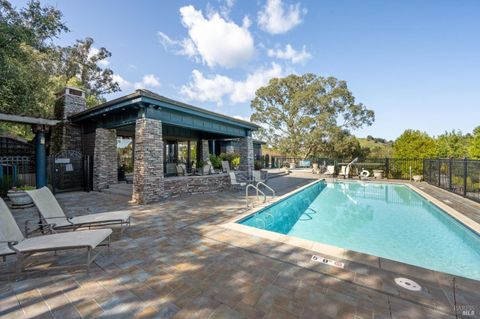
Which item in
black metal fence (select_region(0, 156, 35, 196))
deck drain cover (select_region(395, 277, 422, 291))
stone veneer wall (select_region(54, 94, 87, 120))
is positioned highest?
stone veneer wall (select_region(54, 94, 87, 120))

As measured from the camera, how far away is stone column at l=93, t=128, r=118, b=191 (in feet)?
32.1

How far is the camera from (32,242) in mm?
2893

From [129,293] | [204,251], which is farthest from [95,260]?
[204,251]

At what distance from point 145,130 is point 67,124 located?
6.24 meters

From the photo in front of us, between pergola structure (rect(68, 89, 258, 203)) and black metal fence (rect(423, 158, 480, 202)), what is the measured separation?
9618mm

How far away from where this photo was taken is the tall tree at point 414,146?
1448 centimetres

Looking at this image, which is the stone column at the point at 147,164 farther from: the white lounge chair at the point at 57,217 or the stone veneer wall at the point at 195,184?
the white lounge chair at the point at 57,217

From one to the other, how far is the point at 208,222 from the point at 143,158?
390 centimetres

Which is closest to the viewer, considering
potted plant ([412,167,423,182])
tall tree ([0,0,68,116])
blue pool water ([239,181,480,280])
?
blue pool water ([239,181,480,280])

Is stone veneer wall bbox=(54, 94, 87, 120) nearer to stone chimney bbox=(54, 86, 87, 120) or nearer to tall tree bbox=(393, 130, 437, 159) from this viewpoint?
stone chimney bbox=(54, 86, 87, 120)

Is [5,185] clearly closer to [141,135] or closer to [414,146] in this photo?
[141,135]

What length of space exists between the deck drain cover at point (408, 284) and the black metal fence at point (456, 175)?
7.80 m

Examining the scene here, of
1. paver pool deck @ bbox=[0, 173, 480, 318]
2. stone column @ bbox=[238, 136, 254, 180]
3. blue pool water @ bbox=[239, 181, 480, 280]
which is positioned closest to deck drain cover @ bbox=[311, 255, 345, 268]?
paver pool deck @ bbox=[0, 173, 480, 318]

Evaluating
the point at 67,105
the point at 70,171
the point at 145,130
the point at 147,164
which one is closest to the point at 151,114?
the point at 145,130
